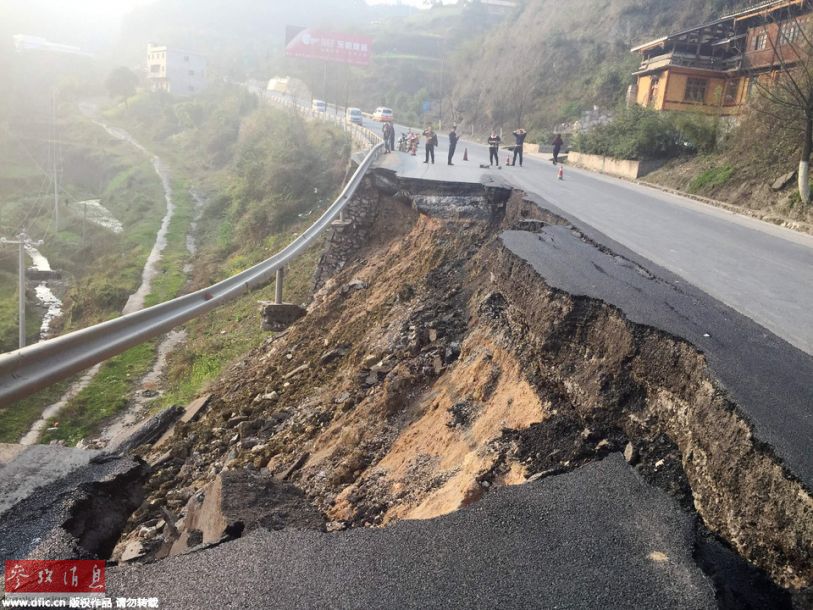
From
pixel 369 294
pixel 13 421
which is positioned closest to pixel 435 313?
pixel 369 294

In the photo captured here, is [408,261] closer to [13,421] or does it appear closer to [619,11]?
[13,421]

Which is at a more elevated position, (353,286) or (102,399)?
(353,286)

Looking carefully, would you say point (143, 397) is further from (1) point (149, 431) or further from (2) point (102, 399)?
(1) point (149, 431)

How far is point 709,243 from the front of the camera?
11625 mm

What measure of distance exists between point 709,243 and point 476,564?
10396 millimetres

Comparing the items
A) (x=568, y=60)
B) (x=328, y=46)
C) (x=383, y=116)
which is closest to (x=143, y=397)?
(x=328, y=46)

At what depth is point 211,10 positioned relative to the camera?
150m

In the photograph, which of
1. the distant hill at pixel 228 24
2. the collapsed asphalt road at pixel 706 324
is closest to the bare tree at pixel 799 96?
the collapsed asphalt road at pixel 706 324

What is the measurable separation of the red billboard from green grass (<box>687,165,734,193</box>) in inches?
1236

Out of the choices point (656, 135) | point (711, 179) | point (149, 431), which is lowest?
point (149, 431)

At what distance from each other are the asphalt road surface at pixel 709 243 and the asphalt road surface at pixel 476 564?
375 centimetres

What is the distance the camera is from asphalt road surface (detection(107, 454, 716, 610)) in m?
2.74

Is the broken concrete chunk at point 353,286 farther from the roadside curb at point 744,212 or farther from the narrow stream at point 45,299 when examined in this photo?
the narrow stream at point 45,299

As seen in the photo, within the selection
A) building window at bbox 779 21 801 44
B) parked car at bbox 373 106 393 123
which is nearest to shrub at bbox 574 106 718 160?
building window at bbox 779 21 801 44
